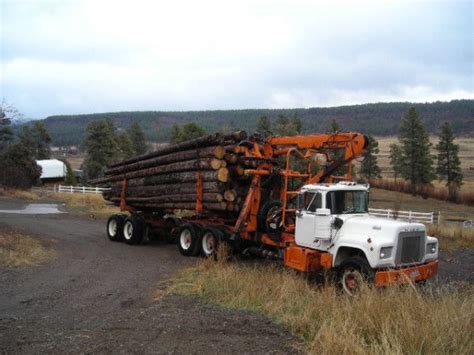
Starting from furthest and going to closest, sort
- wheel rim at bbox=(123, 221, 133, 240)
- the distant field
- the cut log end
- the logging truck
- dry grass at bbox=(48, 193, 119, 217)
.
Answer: the distant field < dry grass at bbox=(48, 193, 119, 217) < wheel rim at bbox=(123, 221, 133, 240) < the cut log end < the logging truck

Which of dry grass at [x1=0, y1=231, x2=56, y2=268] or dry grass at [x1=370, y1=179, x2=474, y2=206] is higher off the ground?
dry grass at [x1=0, y1=231, x2=56, y2=268]

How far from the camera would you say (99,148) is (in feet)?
233

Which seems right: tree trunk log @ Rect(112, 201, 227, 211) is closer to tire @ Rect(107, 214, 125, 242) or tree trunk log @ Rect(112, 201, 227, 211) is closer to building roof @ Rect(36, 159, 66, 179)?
tire @ Rect(107, 214, 125, 242)

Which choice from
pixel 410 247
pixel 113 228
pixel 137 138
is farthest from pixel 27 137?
pixel 410 247

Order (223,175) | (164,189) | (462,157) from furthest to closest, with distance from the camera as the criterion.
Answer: (462,157) < (164,189) < (223,175)

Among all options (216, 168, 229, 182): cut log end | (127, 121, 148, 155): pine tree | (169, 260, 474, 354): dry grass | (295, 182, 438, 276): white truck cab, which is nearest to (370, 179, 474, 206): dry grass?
(127, 121, 148, 155): pine tree

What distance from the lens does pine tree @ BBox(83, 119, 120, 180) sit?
70.0 m

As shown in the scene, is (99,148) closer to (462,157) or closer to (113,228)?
(113,228)

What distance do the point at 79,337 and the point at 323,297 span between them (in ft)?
12.2

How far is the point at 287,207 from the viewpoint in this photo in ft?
44.1

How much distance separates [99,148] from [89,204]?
121 feet

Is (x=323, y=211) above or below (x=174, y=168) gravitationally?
below

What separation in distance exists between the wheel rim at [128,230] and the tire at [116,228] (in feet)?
0.55

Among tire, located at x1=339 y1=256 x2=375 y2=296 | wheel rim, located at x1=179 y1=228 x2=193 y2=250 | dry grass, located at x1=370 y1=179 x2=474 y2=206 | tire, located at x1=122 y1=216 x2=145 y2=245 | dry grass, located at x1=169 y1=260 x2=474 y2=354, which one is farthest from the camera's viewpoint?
dry grass, located at x1=370 y1=179 x2=474 y2=206
